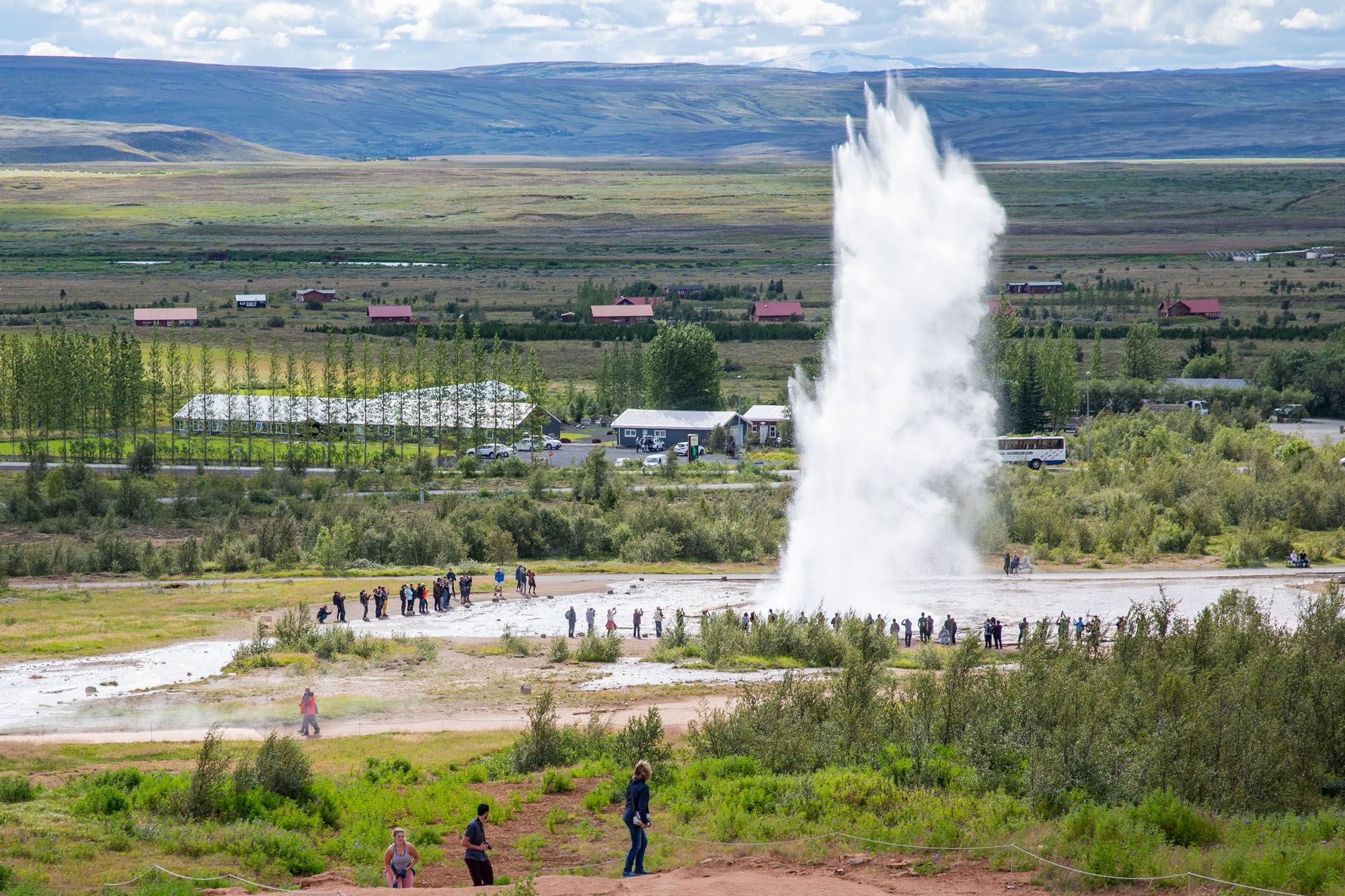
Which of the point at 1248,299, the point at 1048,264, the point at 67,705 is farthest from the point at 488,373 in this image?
the point at 1048,264

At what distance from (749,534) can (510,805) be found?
99.7ft

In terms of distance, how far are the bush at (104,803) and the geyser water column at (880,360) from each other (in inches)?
893

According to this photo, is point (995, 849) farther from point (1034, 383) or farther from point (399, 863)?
point (1034, 383)

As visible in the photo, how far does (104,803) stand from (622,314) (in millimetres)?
102650

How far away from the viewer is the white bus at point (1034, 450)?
218 feet

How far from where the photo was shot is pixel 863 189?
39.3 m

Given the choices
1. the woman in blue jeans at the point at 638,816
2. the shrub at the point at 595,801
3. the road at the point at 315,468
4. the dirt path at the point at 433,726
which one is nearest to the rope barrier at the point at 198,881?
the woman in blue jeans at the point at 638,816

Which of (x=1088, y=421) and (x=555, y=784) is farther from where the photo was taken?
(x=1088, y=421)

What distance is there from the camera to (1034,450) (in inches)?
2640

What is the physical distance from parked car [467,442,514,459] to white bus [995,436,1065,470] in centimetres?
2557

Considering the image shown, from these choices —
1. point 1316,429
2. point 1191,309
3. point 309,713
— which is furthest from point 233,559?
point 1191,309

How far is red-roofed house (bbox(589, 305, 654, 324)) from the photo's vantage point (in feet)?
388

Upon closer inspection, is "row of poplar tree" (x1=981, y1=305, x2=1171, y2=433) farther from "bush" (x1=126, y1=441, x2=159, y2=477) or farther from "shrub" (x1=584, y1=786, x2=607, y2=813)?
"shrub" (x1=584, y1=786, x2=607, y2=813)

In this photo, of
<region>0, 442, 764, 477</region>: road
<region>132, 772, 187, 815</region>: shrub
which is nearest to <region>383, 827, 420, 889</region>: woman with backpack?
<region>132, 772, 187, 815</region>: shrub
